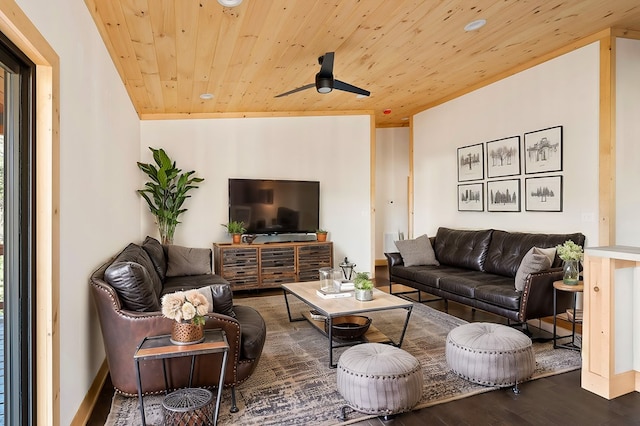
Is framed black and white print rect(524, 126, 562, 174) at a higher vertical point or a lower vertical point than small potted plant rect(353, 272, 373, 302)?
higher

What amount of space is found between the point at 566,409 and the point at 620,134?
9.44 feet

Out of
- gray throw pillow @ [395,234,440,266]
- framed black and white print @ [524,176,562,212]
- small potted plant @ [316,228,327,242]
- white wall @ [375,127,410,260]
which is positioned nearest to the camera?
framed black and white print @ [524,176,562,212]

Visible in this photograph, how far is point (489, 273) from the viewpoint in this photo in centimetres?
466

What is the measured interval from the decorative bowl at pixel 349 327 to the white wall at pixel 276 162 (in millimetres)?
3035

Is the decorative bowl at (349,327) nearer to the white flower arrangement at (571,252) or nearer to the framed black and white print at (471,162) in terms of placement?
the white flower arrangement at (571,252)

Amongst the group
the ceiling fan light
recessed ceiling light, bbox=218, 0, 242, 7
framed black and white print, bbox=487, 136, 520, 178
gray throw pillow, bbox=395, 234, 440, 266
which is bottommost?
gray throw pillow, bbox=395, 234, 440, 266

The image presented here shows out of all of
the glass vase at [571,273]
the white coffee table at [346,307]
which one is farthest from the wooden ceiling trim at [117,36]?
the glass vase at [571,273]

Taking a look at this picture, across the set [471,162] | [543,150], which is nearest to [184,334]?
[543,150]

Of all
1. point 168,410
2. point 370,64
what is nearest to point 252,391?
point 168,410

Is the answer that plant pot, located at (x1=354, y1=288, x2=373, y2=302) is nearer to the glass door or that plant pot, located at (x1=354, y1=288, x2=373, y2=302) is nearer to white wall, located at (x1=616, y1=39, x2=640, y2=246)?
the glass door

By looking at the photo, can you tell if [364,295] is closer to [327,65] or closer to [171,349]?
[171,349]

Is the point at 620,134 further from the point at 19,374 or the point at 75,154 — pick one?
the point at 19,374

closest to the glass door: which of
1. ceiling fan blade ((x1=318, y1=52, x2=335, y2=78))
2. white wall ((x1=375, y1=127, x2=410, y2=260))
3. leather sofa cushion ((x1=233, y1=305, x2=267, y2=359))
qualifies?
leather sofa cushion ((x1=233, y1=305, x2=267, y2=359))

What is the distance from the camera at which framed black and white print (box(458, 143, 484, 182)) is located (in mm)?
A: 5500
